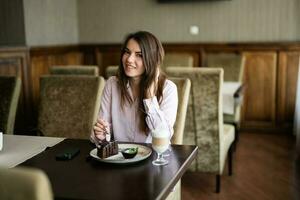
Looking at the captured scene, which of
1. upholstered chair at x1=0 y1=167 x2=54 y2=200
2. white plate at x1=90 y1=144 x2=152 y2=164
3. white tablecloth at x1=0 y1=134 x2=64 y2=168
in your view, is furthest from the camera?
white tablecloth at x1=0 y1=134 x2=64 y2=168

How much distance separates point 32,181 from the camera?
2.70 ft

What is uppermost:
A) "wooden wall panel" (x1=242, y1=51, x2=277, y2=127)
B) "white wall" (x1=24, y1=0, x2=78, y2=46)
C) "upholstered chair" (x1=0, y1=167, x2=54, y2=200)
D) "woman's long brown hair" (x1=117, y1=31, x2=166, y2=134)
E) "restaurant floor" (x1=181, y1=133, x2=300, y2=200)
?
"white wall" (x1=24, y1=0, x2=78, y2=46)

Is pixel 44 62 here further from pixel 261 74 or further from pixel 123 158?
pixel 123 158

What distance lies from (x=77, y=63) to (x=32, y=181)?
15.8 ft

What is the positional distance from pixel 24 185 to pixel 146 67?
48.2 inches

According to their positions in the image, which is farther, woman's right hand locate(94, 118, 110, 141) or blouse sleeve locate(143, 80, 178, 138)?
blouse sleeve locate(143, 80, 178, 138)

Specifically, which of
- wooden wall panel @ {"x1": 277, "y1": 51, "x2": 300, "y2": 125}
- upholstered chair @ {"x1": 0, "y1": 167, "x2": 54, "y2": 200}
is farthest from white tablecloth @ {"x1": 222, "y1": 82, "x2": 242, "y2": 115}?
upholstered chair @ {"x1": 0, "y1": 167, "x2": 54, "y2": 200}

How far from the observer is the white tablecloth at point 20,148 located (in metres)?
1.64

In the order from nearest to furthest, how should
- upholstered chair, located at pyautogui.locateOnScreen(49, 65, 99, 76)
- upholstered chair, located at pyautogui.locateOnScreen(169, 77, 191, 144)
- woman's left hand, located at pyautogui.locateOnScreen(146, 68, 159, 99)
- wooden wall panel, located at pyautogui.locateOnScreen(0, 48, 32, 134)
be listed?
woman's left hand, located at pyautogui.locateOnScreen(146, 68, 159, 99) → upholstered chair, located at pyautogui.locateOnScreen(169, 77, 191, 144) → upholstered chair, located at pyautogui.locateOnScreen(49, 65, 99, 76) → wooden wall panel, located at pyautogui.locateOnScreen(0, 48, 32, 134)

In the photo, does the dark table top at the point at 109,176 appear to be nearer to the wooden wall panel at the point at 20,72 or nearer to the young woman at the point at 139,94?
the young woman at the point at 139,94

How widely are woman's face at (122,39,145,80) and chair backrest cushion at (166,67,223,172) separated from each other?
2.65 feet

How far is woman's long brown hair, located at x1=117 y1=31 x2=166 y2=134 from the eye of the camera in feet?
6.50

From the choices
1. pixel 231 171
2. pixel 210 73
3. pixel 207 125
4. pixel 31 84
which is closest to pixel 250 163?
→ pixel 231 171

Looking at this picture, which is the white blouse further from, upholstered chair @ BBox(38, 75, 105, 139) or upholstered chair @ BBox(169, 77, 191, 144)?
upholstered chair @ BBox(38, 75, 105, 139)
